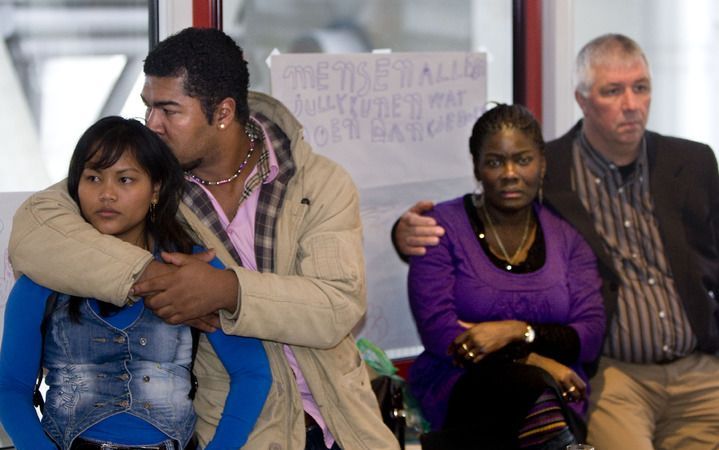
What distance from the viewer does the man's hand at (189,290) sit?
2348 millimetres

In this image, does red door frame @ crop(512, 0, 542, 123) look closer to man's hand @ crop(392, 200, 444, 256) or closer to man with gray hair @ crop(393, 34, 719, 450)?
man with gray hair @ crop(393, 34, 719, 450)

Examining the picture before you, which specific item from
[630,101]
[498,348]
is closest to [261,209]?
[498,348]

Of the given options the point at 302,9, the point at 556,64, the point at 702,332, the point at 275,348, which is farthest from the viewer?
the point at 556,64

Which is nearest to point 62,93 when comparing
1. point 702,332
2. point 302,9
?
point 302,9

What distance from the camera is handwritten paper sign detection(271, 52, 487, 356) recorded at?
153 inches

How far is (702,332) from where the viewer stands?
354 cm

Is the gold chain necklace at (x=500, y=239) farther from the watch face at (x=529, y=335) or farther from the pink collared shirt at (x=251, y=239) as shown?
the pink collared shirt at (x=251, y=239)

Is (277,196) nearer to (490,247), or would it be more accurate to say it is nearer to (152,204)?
(152,204)

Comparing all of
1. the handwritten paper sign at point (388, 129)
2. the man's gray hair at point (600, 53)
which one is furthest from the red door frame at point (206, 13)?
the man's gray hair at point (600, 53)

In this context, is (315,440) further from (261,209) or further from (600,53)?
(600,53)

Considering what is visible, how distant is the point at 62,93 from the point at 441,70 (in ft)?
4.64

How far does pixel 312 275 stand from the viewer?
2.61 meters

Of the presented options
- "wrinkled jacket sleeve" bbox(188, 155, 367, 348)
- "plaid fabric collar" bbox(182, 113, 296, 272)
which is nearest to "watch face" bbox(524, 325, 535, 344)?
"wrinkled jacket sleeve" bbox(188, 155, 367, 348)

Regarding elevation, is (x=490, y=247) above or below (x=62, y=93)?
below
